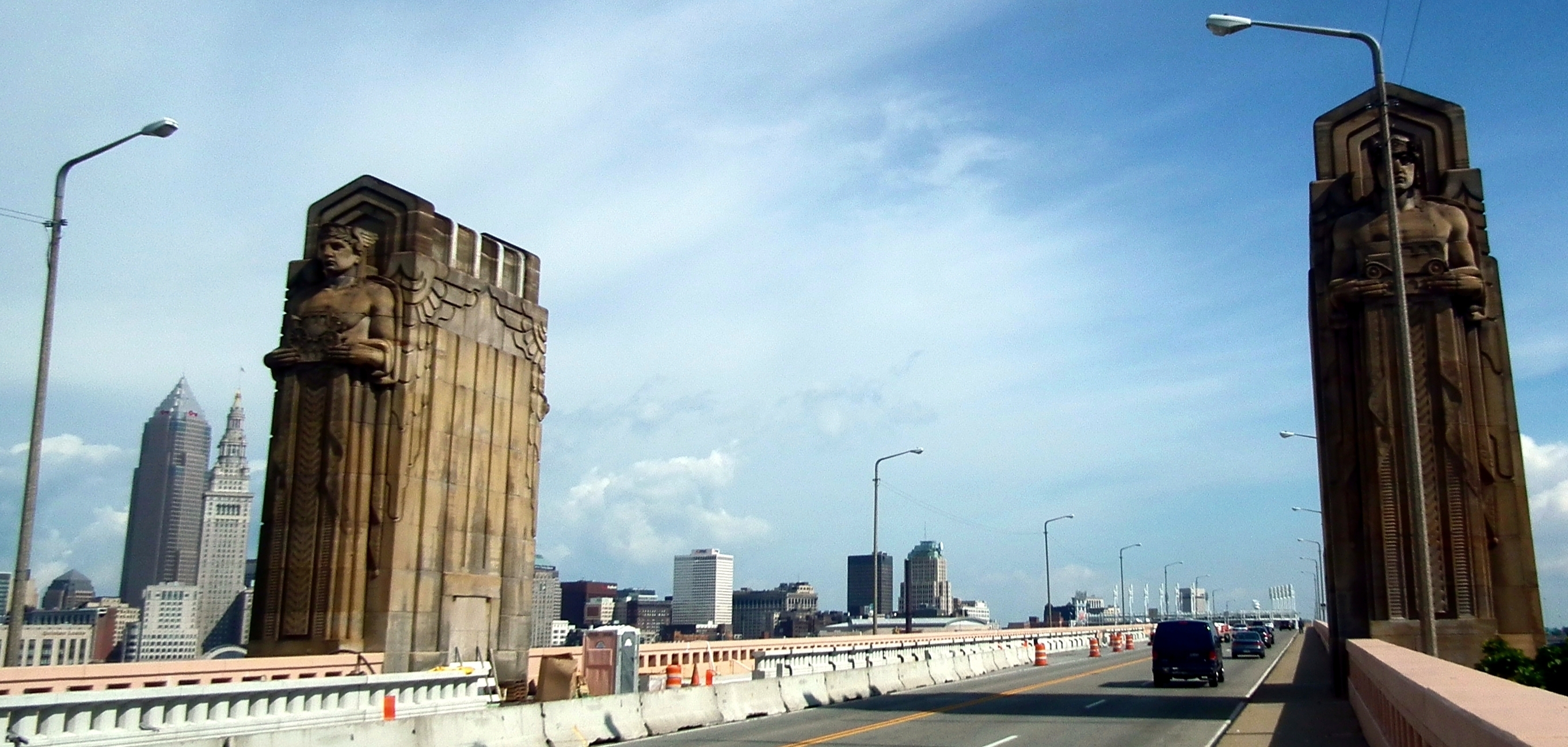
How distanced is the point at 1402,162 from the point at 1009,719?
52.3 feet

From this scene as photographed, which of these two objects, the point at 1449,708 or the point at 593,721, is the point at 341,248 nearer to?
the point at 593,721

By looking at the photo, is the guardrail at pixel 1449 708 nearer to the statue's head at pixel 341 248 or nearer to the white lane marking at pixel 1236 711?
the white lane marking at pixel 1236 711

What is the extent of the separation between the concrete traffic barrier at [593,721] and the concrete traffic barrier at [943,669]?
65.7ft

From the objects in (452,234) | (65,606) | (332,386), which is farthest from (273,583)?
(65,606)

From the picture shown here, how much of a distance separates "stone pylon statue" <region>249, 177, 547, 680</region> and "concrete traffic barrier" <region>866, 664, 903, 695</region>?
9.56 m

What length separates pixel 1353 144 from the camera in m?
29.8

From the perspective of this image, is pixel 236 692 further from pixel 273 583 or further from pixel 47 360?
pixel 273 583

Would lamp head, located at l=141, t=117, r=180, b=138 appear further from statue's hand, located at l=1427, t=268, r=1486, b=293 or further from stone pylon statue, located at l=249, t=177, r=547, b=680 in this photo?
statue's hand, located at l=1427, t=268, r=1486, b=293

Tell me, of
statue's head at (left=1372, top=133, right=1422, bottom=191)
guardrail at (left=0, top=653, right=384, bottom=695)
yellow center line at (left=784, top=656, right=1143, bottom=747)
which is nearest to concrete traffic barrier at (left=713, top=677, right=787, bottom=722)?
yellow center line at (left=784, top=656, right=1143, bottom=747)

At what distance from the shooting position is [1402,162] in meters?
28.7

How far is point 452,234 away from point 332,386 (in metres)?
5.48

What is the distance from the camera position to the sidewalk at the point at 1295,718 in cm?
1950

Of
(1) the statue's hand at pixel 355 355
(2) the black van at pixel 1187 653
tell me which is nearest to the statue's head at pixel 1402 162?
(2) the black van at pixel 1187 653

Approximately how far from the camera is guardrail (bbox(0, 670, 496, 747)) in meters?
14.6
